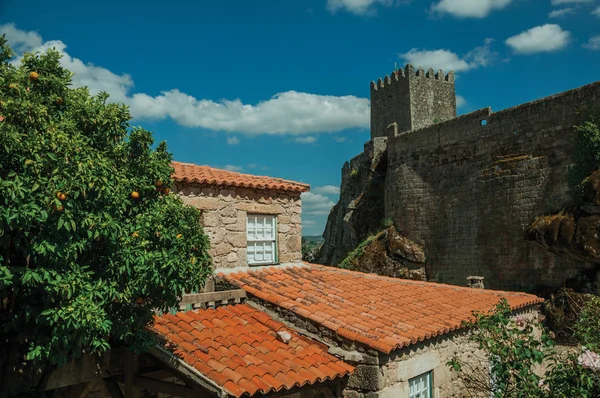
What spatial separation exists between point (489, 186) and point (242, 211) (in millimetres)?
13603

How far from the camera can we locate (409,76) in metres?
33.7

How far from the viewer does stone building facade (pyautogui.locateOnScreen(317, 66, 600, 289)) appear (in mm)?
17953

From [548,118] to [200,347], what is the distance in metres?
16.5

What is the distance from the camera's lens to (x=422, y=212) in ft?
77.0

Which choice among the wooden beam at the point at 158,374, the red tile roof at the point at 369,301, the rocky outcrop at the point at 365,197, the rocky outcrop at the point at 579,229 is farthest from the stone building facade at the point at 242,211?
the rocky outcrop at the point at 365,197

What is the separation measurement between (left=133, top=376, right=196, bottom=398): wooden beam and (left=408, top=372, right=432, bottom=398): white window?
12.0 ft

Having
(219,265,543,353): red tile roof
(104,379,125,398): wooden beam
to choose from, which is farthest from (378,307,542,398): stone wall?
(104,379,125,398): wooden beam

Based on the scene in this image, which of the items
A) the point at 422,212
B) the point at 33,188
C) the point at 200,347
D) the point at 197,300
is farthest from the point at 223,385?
the point at 422,212

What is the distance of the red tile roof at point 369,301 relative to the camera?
7.88 meters

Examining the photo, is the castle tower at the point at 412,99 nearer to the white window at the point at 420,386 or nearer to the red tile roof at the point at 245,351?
the white window at the point at 420,386

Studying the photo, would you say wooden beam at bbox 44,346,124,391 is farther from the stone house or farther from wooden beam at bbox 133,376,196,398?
wooden beam at bbox 133,376,196,398

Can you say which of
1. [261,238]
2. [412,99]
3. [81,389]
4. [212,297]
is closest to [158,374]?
[81,389]

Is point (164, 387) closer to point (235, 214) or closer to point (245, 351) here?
point (245, 351)

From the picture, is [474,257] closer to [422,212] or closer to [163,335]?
[422,212]
